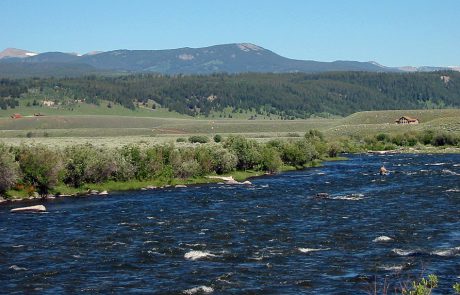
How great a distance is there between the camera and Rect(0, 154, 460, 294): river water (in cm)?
3291

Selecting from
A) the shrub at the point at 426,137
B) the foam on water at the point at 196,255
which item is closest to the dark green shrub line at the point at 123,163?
the foam on water at the point at 196,255

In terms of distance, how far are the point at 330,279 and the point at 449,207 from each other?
25.7 m

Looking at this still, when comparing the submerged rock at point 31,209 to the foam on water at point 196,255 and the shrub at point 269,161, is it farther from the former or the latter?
the shrub at point 269,161

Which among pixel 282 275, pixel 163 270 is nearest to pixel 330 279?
pixel 282 275

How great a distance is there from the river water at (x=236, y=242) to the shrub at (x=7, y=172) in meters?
5.01

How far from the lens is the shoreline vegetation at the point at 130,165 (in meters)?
66.5

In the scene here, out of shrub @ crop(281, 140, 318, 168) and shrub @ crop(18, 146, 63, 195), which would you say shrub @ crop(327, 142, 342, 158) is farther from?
shrub @ crop(18, 146, 63, 195)

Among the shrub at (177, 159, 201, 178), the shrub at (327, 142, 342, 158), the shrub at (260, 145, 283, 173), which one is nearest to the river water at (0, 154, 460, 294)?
the shrub at (177, 159, 201, 178)

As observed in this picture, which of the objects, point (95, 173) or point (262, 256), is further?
point (95, 173)

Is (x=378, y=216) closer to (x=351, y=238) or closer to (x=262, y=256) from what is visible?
(x=351, y=238)

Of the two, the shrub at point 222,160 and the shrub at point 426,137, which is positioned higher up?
the shrub at point 222,160

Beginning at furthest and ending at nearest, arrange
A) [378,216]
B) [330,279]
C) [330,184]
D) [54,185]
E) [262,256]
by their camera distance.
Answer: [330,184] < [54,185] < [378,216] < [262,256] < [330,279]

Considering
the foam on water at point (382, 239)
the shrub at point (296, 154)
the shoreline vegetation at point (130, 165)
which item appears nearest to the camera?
the foam on water at point (382, 239)

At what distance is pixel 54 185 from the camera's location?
68.1 m
